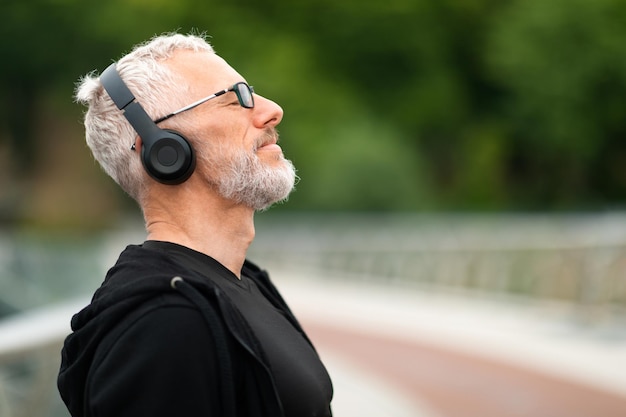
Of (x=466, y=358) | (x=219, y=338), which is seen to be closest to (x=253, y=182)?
(x=219, y=338)

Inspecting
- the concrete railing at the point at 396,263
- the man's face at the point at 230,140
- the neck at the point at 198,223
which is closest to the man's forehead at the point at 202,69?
the man's face at the point at 230,140

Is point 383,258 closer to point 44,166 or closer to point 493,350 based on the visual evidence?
point 493,350

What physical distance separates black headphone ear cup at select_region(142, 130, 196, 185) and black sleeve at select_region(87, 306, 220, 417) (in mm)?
350

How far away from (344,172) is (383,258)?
24.7ft

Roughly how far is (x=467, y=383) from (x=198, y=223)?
6.58m

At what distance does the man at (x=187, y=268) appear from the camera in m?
1.88

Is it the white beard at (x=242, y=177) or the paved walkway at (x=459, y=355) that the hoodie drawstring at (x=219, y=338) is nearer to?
the white beard at (x=242, y=177)

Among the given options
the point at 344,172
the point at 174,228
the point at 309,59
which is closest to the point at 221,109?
the point at 174,228

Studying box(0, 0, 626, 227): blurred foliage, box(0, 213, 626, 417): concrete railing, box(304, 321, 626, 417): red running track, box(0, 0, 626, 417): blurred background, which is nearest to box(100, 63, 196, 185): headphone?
box(0, 213, 626, 417): concrete railing

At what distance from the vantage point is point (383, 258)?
17281 mm

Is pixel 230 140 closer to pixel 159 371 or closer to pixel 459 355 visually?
pixel 159 371

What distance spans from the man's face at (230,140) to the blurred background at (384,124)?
1197 centimetres

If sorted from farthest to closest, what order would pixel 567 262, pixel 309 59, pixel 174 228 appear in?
pixel 309 59 < pixel 567 262 < pixel 174 228

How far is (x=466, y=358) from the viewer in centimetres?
960
